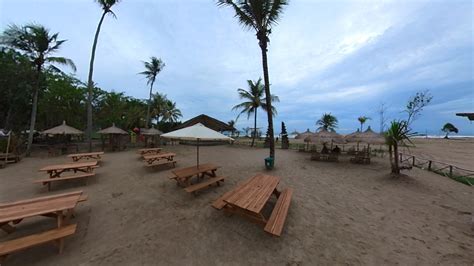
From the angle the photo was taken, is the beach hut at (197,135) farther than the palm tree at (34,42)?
No

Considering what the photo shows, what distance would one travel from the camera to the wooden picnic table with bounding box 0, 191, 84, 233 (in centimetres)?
318

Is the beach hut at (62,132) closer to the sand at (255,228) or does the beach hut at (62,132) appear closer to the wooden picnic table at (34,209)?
the sand at (255,228)

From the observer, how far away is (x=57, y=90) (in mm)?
16406

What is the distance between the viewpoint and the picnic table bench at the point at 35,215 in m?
2.80

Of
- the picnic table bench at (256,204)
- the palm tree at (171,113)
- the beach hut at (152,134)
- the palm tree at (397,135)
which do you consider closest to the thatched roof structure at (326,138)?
the palm tree at (397,135)

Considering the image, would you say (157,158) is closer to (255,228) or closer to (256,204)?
(255,228)

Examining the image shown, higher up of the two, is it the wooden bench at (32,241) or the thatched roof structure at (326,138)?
the thatched roof structure at (326,138)

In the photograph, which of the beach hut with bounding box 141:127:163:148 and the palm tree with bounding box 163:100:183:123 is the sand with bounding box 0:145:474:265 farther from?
the palm tree with bounding box 163:100:183:123

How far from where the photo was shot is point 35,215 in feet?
10.3

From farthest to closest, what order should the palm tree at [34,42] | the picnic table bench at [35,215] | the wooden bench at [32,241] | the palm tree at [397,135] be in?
the palm tree at [34,42] → the palm tree at [397,135] → the picnic table bench at [35,215] → the wooden bench at [32,241]

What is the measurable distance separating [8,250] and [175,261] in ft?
7.68

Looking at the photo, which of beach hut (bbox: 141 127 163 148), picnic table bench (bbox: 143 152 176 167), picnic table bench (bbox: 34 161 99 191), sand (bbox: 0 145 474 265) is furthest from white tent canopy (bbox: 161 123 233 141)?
beach hut (bbox: 141 127 163 148)

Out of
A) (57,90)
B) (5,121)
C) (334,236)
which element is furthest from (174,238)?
(5,121)

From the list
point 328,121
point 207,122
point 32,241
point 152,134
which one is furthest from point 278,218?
point 328,121
